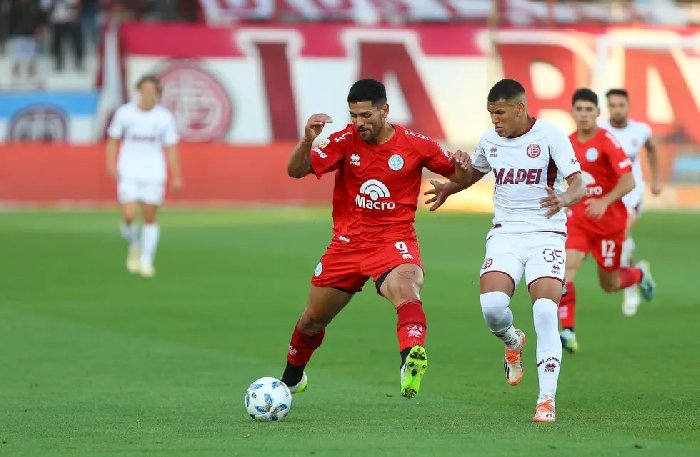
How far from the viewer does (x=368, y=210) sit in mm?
9703

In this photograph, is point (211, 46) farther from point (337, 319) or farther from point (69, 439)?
point (69, 439)

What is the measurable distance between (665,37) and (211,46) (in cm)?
1290

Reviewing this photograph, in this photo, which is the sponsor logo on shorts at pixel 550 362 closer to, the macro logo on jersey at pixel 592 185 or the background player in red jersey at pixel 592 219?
the background player in red jersey at pixel 592 219

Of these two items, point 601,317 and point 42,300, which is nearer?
point 601,317

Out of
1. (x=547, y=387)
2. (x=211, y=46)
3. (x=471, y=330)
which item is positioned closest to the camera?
(x=547, y=387)

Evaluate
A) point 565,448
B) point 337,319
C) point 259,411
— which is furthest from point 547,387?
point 337,319

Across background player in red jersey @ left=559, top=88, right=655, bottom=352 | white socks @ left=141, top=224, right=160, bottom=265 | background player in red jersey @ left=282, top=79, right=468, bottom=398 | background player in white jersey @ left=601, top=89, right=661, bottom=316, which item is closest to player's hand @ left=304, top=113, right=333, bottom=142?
background player in red jersey @ left=282, top=79, right=468, bottom=398

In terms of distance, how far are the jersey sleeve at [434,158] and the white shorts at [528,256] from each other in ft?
1.81

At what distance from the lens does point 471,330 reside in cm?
1447

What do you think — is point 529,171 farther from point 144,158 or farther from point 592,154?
point 144,158

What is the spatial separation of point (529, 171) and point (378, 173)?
946mm

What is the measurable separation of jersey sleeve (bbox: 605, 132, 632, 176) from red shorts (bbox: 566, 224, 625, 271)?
85 cm

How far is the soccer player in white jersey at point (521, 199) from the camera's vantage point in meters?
9.48

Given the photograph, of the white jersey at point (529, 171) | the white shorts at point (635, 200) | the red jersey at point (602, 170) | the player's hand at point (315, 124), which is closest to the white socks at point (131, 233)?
the white shorts at point (635, 200)
